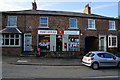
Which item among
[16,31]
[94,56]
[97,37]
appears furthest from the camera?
[97,37]

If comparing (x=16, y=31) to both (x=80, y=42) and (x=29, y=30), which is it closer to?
(x=29, y=30)

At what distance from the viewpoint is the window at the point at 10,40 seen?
14131 mm

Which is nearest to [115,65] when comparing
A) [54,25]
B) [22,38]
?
[54,25]

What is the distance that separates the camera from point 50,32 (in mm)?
15445

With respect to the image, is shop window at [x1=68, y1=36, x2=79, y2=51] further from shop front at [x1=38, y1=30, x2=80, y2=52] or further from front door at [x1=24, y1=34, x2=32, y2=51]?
front door at [x1=24, y1=34, x2=32, y2=51]

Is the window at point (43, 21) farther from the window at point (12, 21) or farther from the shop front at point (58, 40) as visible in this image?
the window at point (12, 21)

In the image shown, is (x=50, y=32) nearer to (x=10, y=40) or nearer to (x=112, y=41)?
(x=10, y=40)

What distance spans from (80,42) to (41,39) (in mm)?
6562

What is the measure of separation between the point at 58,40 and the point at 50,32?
193 centimetres

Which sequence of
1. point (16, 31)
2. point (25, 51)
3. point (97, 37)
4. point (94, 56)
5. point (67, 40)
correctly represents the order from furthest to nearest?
point (97, 37)
point (67, 40)
point (25, 51)
point (16, 31)
point (94, 56)

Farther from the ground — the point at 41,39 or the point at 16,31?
the point at 16,31

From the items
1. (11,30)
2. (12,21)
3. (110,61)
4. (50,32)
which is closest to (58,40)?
(50,32)

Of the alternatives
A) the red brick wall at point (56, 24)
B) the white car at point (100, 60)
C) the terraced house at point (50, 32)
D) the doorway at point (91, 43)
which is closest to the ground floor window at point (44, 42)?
the terraced house at point (50, 32)

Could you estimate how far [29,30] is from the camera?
15.1 m
